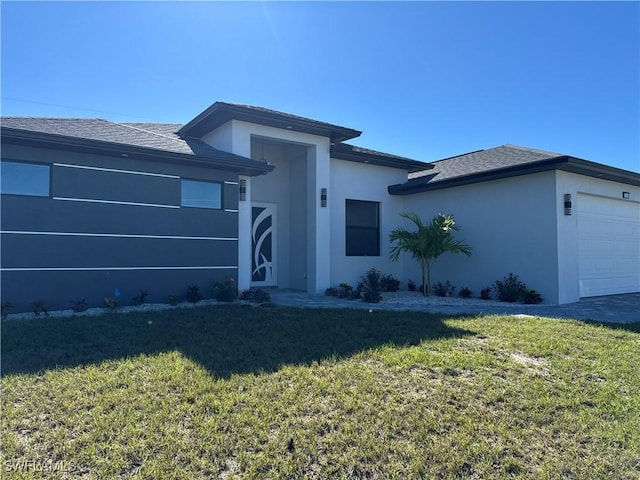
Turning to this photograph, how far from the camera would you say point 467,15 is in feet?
32.4

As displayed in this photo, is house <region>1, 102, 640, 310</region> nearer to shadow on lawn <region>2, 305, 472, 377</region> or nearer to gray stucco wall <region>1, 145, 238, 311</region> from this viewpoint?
gray stucco wall <region>1, 145, 238, 311</region>

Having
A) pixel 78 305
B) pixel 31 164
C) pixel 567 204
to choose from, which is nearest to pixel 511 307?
pixel 567 204

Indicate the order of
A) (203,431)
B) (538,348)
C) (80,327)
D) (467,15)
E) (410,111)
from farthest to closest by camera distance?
(410,111), (467,15), (80,327), (538,348), (203,431)

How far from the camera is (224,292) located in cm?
945

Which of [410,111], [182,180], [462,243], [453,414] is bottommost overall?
[453,414]

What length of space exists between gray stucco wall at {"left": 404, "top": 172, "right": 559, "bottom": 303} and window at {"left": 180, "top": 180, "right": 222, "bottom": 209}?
6.46m

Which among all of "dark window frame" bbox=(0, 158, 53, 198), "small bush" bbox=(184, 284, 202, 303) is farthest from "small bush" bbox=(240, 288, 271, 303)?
"dark window frame" bbox=(0, 158, 53, 198)

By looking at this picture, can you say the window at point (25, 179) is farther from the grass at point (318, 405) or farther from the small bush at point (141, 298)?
the grass at point (318, 405)

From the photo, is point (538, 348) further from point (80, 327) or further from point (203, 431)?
point (80, 327)

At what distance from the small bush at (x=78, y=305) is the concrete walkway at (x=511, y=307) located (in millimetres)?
3864

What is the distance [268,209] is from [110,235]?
17.4 feet

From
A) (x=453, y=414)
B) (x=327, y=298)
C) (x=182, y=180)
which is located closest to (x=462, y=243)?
(x=327, y=298)

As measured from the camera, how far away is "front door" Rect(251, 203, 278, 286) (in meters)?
12.7

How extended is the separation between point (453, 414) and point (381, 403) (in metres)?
0.60
